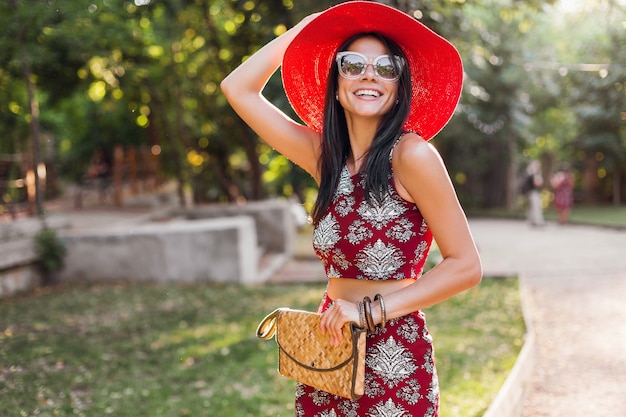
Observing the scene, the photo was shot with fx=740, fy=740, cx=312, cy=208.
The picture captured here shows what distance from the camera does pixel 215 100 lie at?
1730cm

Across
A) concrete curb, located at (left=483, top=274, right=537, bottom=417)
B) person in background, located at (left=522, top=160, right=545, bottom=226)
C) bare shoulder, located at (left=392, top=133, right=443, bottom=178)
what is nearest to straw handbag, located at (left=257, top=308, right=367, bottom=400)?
bare shoulder, located at (left=392, top=133, right=443, bottom=178)

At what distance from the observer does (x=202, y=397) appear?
5.66 m

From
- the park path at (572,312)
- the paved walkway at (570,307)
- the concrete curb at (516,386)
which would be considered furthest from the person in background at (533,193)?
the concrete curb at (516,386)

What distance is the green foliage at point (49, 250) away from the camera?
34.1 feet

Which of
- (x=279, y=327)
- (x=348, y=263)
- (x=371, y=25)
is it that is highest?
(x=371, y=25)

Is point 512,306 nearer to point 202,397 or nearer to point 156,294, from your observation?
point 156,294

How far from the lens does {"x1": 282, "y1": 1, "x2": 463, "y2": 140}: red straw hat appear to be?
8.18 ft

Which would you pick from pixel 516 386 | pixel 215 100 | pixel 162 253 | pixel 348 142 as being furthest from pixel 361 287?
pixel 215 100

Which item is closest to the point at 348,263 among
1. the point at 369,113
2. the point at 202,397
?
the point at 369,113

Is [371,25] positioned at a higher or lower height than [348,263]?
higher

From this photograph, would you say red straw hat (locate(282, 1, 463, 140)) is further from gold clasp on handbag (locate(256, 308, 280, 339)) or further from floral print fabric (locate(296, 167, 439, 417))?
gold clasp on handbag (locate(256, 308, 280, 339))

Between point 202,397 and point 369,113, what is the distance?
3.78 metres

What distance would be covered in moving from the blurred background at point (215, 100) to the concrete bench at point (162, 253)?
1317mm

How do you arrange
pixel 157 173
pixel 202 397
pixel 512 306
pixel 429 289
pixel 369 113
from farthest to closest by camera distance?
1. pixel 157 173
2. pixel 512 306
3. pixel 202 397
4. pixel 369 113
5. pixel 429 289
